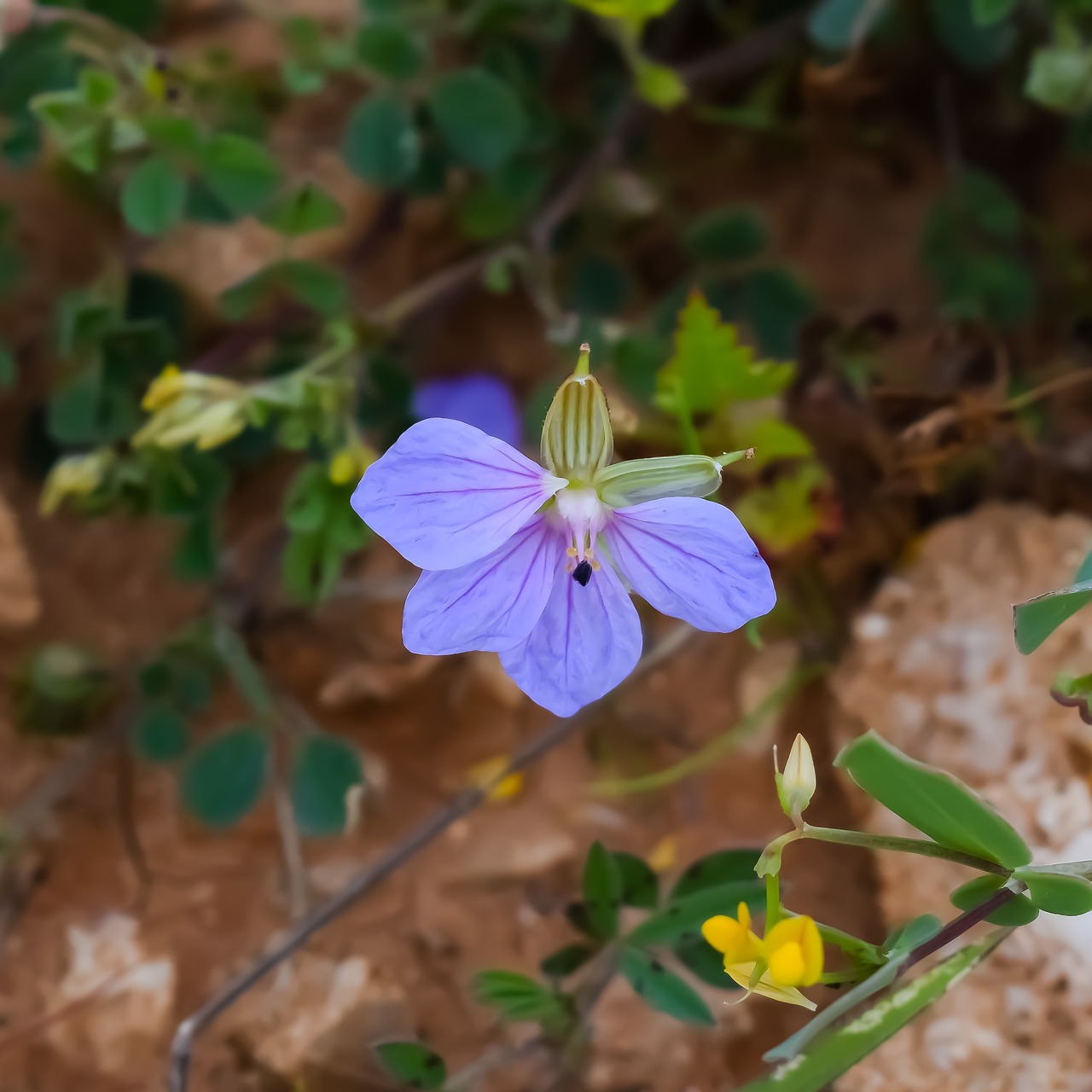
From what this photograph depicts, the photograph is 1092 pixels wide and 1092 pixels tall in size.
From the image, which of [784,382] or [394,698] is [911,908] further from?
[394,698]

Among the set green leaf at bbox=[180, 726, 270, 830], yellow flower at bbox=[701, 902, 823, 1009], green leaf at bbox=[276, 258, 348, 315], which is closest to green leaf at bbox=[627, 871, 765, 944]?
yellow flower at bbox=[701, 902, 823, 1009]

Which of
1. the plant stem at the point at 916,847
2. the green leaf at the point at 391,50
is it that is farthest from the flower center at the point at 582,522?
the green leaf at the point at 391,50

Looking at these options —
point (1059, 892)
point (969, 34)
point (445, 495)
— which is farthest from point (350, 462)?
point (969, 34)

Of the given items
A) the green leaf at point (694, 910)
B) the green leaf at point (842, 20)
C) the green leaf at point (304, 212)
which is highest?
the green leaf at point (842, 20)

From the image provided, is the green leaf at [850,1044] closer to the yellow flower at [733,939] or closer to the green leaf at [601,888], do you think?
the yellow flower at [733,939]

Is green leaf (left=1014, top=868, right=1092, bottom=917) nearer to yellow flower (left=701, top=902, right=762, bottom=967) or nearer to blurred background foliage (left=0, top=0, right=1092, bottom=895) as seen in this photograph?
yellow flower (left=701, top=902, right=762, bottom=967)

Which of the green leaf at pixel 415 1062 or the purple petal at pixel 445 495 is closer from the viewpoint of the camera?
the purple petal at pixel 445 495
